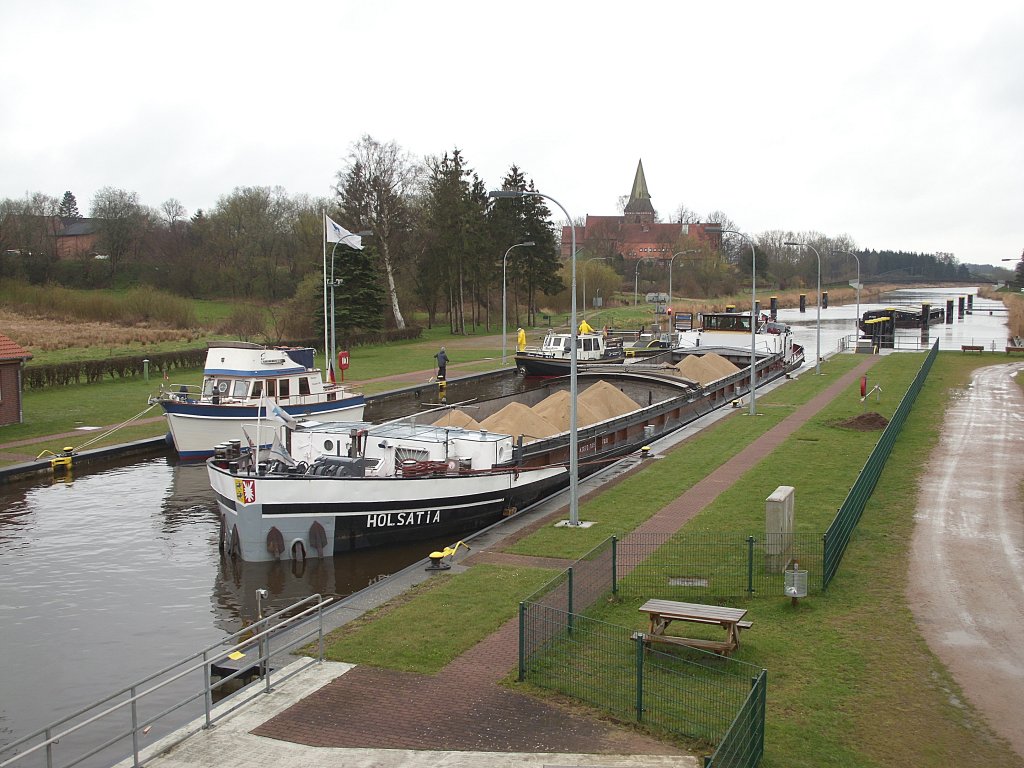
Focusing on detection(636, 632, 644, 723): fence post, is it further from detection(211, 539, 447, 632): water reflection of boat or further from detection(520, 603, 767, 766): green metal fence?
detection(211, 539, 447, 632): water reflection of boat

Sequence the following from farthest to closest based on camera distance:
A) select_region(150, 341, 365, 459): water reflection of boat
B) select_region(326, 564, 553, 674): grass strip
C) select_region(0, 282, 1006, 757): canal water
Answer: select_region(150, 341, 365, 459): water reflection of boat → select_region(0, 282, 1006, 757): canal water → select_region(326, 564, 553, 674): grass strip

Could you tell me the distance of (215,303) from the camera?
3844 inches

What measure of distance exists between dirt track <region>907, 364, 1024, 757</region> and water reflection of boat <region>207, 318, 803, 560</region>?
957cm

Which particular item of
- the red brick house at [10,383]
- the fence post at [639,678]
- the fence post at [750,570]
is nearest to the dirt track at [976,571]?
the fence post at [750,570]

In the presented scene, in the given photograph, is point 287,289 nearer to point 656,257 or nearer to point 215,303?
point 215,303

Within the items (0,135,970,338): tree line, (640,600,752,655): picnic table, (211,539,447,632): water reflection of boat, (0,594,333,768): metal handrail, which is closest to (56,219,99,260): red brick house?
(0,135,970,338): tree line

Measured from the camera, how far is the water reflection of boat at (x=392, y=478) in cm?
1980

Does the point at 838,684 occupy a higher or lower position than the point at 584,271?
lower

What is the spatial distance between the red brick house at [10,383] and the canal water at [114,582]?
7.69 meters

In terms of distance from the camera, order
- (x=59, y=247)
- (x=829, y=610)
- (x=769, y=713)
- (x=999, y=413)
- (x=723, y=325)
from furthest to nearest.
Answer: (x=59, y=247) < (x=723, y=325) < (x=999, y=413) < (x=829, y=610) < (x=769, y=713)

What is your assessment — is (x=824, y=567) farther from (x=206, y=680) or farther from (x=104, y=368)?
(x=104, y=368)

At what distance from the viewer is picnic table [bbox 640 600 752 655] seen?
12.7 m

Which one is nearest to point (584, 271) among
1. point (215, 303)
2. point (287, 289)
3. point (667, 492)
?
point (287, 289)

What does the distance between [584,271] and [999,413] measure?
7723 centimetres
